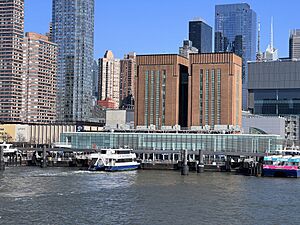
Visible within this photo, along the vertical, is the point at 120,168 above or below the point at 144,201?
above

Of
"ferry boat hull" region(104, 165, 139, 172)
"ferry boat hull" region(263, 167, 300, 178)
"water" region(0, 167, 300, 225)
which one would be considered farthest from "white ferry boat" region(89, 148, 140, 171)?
"ferry boat hull" region(263, 167, 300, 178)

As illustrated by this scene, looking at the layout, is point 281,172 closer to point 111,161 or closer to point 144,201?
point 111,161

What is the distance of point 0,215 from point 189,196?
1445 inches

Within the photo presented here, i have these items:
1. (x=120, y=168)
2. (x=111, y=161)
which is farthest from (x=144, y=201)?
(x=120, y=168)

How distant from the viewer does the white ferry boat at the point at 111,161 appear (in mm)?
170750

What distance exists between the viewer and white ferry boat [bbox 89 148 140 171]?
170750 mm

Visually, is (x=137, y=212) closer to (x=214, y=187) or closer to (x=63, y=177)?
(x=214, y=187)

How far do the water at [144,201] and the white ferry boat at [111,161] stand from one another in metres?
A: 29.0

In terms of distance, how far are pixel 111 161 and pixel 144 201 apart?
7328 cm

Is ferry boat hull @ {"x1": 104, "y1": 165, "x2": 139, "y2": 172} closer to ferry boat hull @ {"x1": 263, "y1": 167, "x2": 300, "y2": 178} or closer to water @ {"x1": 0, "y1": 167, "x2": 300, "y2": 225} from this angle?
water @ {"x1": 0, "y1": 167, "x2": 300, "y2": 225}

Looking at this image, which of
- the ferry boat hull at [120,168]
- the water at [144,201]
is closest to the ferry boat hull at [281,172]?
the water at [144,201]

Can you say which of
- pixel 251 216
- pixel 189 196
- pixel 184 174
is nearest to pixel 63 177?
pixel 184 174

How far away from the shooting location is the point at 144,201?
99.8 meters

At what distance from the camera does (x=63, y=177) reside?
143250mm
